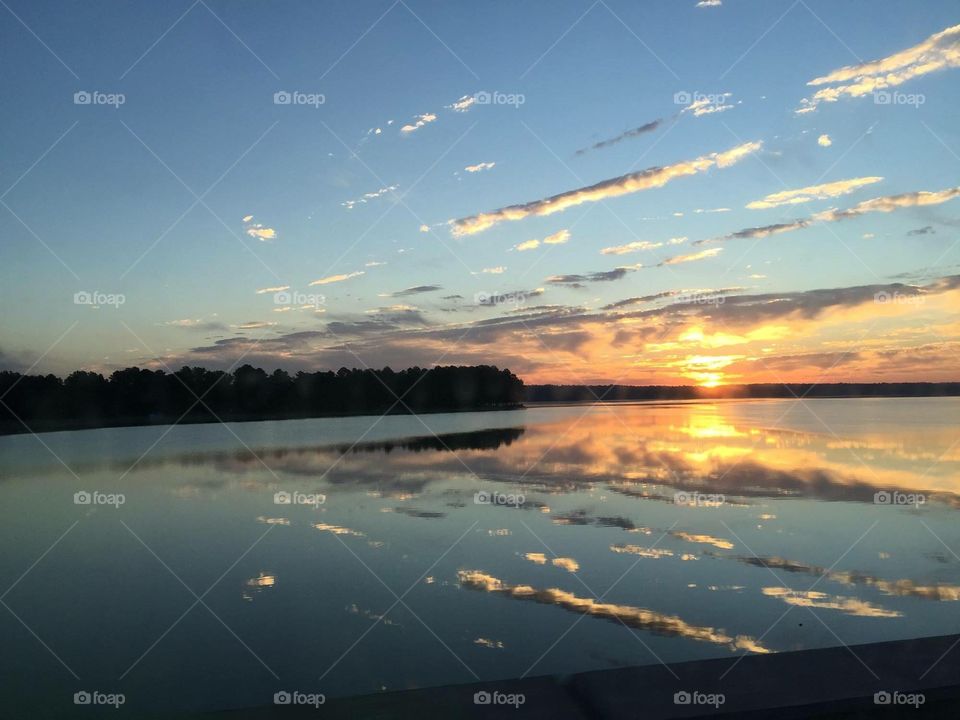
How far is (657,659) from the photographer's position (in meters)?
5.73

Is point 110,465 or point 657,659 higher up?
point 110,465

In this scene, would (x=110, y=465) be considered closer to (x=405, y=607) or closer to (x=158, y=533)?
(x=158, y=533)

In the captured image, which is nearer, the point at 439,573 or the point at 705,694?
the point at 705,694

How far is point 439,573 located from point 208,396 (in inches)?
2267

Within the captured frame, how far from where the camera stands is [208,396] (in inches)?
2431

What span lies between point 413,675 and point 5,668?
326cm

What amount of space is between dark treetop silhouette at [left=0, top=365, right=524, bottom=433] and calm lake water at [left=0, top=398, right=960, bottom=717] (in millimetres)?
37093

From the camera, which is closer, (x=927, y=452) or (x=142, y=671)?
(x=142, y=671)

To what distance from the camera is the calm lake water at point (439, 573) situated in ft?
19.4

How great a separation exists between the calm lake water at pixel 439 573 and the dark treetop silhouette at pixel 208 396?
37.1 m

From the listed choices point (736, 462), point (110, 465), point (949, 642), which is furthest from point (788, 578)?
point (110, 465)

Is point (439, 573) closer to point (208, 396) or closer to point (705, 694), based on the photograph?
point (705, 694)

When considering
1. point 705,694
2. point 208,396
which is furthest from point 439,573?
point 208,396

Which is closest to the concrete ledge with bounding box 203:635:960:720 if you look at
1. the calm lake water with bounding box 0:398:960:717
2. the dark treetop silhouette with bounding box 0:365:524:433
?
the calm lake water with bounding box 0:398:960:717
